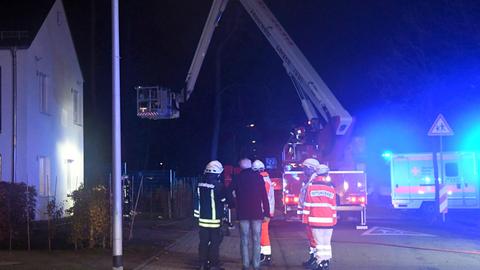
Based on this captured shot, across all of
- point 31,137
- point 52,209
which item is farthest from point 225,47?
point 52,209

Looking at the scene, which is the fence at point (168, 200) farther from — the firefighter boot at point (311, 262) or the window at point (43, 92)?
the firefighter boot at point (311, 262)

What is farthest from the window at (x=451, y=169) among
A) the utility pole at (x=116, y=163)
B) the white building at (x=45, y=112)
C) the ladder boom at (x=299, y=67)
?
the utility pole at (x=116, y=163)

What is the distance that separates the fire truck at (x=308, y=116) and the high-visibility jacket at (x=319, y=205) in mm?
6822

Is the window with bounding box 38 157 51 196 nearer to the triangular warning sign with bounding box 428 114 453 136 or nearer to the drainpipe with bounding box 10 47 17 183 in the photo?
the drainpipe with bounding box 10 47 17 183

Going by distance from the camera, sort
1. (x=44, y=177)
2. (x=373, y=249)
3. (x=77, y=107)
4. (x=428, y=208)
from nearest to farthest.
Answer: (x=373, y=249)
(x=44, y=177)
(x=428, y=208)
(x=77, y=107)

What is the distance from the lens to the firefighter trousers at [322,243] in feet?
32.3

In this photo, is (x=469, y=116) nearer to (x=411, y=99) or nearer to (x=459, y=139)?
(x=459, y=139)

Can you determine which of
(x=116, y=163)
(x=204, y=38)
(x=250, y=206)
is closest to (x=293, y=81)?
(x=204, y=38)

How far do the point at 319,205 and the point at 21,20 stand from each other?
1410 centimetres

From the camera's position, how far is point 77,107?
2456 cm

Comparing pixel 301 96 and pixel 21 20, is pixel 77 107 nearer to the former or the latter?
pixel 21 20

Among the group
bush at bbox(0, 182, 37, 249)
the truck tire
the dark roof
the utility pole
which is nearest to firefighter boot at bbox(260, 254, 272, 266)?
the utility pole

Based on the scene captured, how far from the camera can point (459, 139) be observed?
31.6 meters

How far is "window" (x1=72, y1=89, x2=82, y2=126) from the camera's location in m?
24.2
